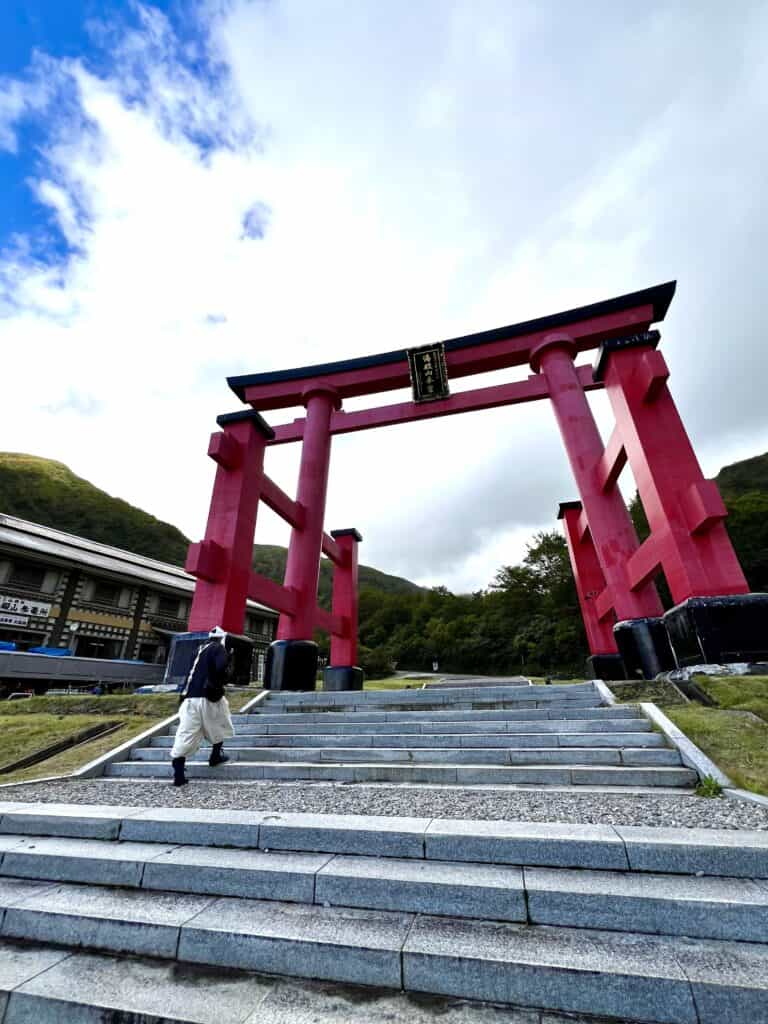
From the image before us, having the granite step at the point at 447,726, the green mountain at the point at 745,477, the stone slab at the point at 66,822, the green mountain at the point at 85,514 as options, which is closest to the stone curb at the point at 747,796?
the granite step at the point at 447,726

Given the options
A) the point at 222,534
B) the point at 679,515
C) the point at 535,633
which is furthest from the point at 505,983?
the point at 535,633

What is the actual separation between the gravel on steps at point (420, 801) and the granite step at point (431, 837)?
0.70 ft

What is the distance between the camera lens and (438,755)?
4359mm

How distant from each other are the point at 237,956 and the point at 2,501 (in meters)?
52.2

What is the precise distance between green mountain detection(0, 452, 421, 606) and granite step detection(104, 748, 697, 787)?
41417 millimetres

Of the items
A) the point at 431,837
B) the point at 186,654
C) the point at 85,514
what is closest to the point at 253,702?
the point at 186,654

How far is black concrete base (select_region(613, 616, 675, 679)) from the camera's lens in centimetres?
752

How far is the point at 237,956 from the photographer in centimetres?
184

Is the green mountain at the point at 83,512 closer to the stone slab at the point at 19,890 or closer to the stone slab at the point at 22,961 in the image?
the stone slab at the point at 19,890

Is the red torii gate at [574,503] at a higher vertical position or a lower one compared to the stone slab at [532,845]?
higher

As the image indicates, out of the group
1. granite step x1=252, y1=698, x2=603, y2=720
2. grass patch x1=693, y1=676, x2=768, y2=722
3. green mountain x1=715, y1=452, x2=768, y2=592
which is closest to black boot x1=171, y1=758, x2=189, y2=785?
granite step x1=252, y1=698, x2=603, y2=720

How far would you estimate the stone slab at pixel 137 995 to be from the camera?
5.12ft

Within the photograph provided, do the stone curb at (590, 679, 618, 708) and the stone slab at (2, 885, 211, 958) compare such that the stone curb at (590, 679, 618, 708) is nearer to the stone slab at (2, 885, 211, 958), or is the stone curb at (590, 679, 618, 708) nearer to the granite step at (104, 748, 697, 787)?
the granite step at (104, 748, 697, 787)

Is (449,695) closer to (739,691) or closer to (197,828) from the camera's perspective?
(739,691)
